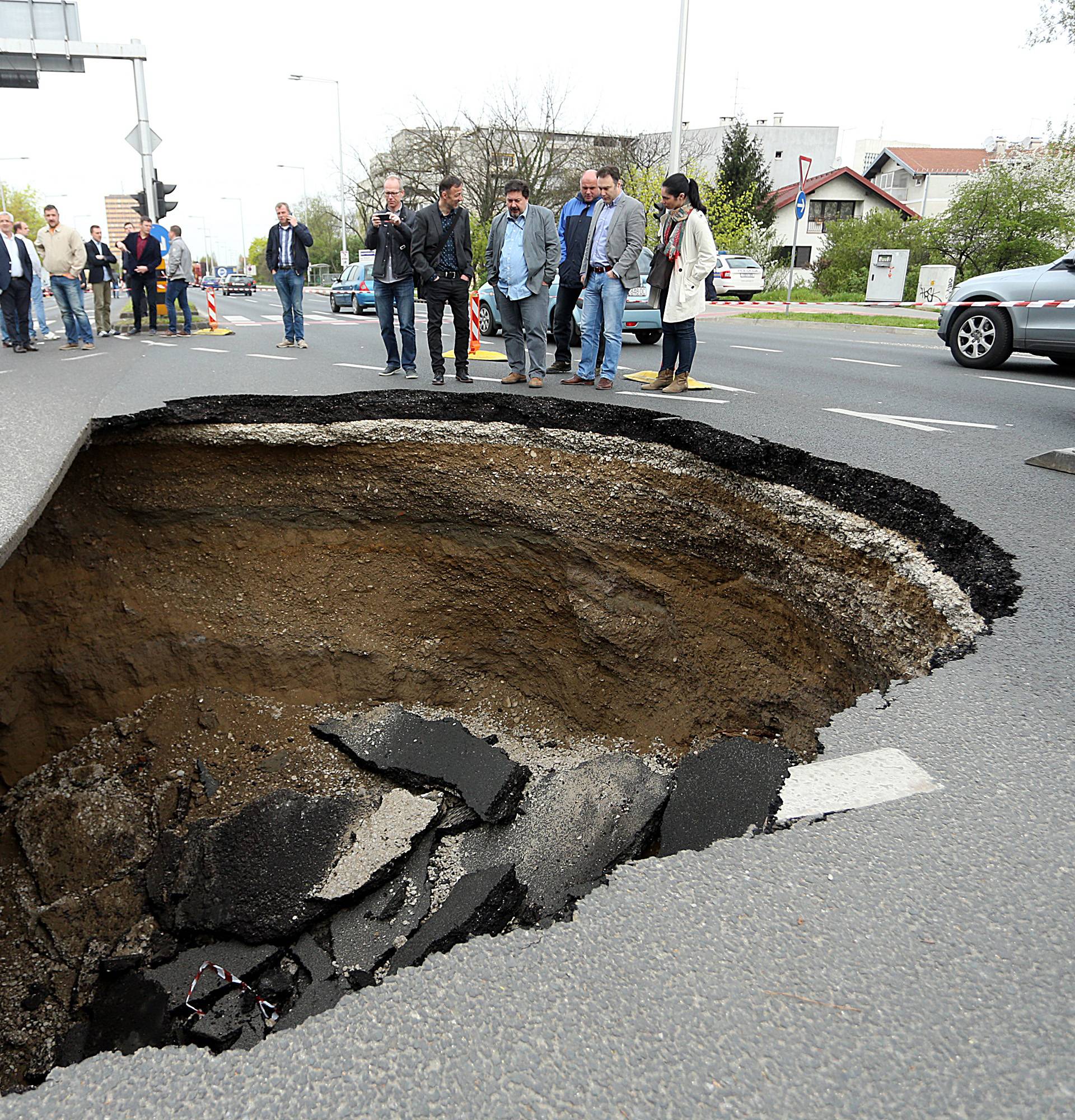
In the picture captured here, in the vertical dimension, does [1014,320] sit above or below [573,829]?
above

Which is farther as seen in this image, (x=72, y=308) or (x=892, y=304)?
A: (x=892, y=304)

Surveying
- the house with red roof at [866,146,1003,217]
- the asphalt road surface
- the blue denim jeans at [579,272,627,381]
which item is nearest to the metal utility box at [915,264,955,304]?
the blue denim jeans at [579,272,627,381]

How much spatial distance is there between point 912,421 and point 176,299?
43.3ft

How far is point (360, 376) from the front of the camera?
8227 millimetres

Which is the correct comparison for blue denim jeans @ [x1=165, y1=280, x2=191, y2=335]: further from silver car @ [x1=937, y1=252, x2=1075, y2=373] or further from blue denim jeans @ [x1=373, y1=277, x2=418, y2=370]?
silver car @ [x1=937, y1=252, x2=1075, y2=373]

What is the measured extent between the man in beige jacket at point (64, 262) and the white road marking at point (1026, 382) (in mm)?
12295

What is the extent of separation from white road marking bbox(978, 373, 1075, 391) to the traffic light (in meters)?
13.8

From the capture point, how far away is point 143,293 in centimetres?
1418

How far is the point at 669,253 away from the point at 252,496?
13.9 ft

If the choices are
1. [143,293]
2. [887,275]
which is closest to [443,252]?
[143,293]

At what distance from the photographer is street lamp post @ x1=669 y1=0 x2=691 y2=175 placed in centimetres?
1485

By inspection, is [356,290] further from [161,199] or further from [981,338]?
[981,338]

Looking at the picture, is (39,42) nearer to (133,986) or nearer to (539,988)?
(133,986)

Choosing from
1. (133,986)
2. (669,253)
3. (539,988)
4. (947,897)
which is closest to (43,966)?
(133,986)
